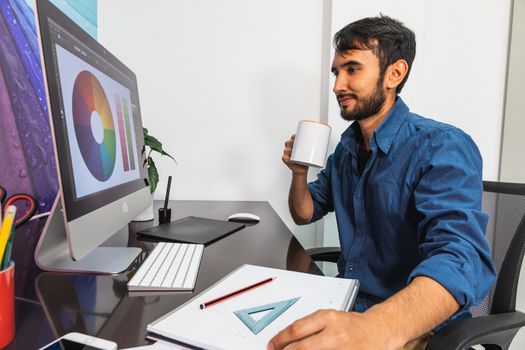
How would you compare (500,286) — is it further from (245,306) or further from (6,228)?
(6,228)

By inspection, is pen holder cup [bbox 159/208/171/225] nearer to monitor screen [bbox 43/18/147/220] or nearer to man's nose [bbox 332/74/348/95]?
monitor screen [bbox 43/18/147/220]

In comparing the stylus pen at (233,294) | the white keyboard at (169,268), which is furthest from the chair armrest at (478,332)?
the white keyboard at (169,268)

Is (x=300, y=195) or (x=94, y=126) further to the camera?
(x=300, y=195)

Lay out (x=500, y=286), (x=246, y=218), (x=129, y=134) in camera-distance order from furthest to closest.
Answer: (x=246, y=218) → (x=129, y=134) → (x=500, y=286)

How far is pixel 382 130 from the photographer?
→ 90 centimetres

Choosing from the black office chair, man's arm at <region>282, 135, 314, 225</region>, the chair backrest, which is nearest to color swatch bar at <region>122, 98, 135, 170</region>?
man's arm at <region>282, 135, 314, 225</region>

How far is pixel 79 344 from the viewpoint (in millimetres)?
358

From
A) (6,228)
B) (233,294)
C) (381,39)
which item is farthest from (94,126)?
(381,39)

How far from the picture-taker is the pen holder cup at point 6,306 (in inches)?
14.1

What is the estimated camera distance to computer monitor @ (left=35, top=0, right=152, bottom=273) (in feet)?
1.58

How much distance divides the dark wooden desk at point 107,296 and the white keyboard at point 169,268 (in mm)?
15

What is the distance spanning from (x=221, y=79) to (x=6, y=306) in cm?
124

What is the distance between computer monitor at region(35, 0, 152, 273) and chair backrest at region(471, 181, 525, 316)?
2.59 feet

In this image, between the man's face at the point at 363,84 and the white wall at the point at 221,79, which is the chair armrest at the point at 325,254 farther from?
the white wall at the point at 221,79
